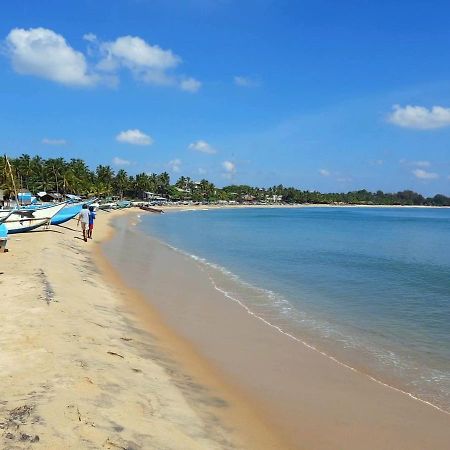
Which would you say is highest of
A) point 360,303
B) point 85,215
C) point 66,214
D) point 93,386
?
point 85,215

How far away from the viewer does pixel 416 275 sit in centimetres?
2203

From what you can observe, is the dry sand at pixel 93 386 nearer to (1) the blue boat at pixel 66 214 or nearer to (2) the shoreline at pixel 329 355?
(2) the shoreline at pixel 329 355

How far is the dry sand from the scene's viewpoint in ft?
15.3

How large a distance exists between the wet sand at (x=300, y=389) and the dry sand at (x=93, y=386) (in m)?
0.66

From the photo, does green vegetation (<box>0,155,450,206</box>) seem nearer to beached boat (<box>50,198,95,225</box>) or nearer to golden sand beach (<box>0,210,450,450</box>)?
beached boat (<box>50,198,95,225</box>)

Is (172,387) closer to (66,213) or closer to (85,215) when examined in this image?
(85,215)

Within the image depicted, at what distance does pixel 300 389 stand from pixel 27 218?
22.6 metres

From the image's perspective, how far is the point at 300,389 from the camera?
7645 millimetres

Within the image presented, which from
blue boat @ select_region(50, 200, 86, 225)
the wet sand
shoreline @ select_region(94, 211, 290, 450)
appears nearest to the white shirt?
blue boat @ select_region(50, 200, 86, 225)

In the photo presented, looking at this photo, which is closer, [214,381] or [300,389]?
[300,389]

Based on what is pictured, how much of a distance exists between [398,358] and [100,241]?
23.1m

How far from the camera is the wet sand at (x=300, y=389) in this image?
6.12 meters

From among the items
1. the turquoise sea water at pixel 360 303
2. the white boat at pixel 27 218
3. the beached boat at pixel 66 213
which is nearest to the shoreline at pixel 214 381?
the turquoise sea water at pixel 360 303

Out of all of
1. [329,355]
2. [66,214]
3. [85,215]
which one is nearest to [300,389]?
[329,355]
